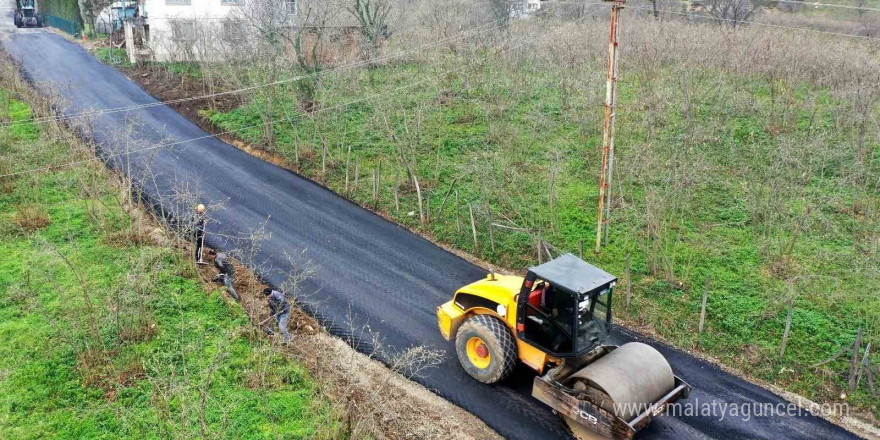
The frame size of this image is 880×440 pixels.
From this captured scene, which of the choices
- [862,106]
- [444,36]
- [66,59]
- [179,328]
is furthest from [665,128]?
[66,59]

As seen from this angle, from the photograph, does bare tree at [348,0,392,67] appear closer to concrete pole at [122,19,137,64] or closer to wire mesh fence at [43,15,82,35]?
concrete pole at [122,19,137,64]

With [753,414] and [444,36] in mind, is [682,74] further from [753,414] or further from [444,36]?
[753,414]

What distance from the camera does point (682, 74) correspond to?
2178 cm

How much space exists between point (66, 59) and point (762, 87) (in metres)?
33.8

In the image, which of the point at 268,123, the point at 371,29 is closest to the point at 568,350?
the point at 268,123

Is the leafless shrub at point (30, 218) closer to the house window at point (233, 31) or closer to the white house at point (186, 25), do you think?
the house window at point (233, 31)

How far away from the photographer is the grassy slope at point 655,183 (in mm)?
12211

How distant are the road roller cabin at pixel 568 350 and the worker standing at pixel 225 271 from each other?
526 centimetres

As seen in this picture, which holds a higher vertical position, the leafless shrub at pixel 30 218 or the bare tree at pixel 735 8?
the bare tree at pixel 735 8

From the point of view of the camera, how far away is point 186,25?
3122cm

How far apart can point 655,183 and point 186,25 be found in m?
25.1

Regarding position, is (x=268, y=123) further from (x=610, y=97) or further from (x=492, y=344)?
(x=492, y=344)

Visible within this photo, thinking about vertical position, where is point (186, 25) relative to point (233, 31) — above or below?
above

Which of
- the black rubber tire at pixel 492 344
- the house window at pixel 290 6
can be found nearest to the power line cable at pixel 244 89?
the house window at pixel 290 6
